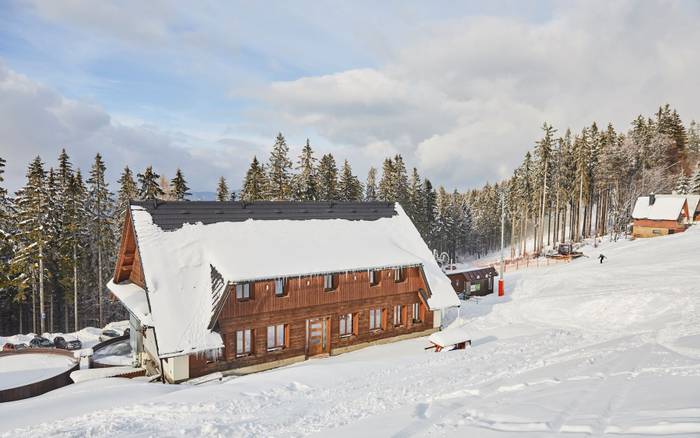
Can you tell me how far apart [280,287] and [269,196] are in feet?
92.0

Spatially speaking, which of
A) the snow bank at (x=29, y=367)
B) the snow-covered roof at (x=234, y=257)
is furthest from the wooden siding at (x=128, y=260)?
the snow bank at (x=29, y=367)

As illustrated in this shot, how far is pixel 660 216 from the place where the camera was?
184 ft

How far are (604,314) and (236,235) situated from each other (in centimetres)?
2351

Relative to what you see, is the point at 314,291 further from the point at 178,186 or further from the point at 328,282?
the point at 178,186

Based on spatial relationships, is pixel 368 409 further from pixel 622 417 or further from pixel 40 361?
pixel 40 361

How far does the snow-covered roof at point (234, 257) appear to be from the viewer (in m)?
18.9

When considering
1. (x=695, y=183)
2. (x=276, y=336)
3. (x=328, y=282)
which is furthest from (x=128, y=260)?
(x=695, y=183)

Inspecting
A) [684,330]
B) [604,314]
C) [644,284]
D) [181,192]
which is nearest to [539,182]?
[644,284]

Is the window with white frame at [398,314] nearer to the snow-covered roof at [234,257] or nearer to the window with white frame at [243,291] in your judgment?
the snow-covered roof at [234,257]

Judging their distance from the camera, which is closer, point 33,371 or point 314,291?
point 33,371

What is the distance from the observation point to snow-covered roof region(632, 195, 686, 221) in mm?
55469

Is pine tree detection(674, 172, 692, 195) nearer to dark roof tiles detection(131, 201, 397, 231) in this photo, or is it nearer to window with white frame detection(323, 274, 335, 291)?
dark roof tiles detection(131, 201, 397, 231)

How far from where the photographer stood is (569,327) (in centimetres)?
2447

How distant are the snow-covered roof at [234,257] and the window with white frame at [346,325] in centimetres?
307
